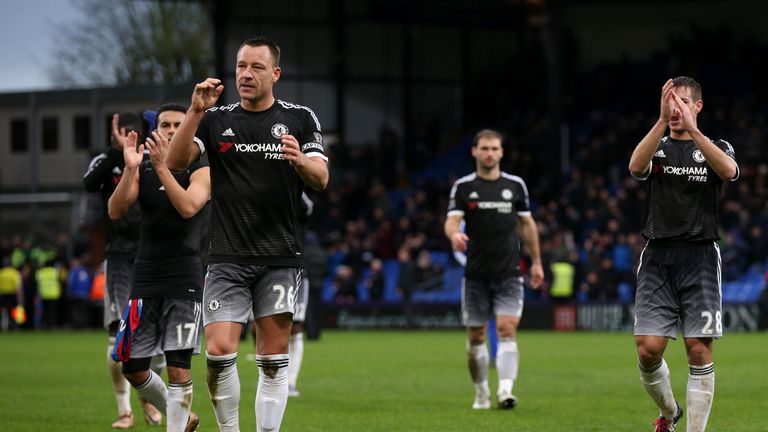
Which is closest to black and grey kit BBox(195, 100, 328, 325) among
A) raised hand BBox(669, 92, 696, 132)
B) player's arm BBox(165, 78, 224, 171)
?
player's arm BBox(165, 78, 224, 171)

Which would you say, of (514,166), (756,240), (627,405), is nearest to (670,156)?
(627,405)

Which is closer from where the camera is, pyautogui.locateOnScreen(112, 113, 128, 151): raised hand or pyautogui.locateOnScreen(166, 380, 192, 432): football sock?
pyautogui.locateOnScreen(166, 380, 192, 432): football sock

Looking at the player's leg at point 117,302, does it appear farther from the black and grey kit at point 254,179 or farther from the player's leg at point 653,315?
the player's leg at point 653,315

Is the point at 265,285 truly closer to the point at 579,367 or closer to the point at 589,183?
the point at 579,367

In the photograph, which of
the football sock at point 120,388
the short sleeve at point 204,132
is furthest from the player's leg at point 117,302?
the short sleeve at point 204,132

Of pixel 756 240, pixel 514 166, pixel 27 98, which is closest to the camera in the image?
pixel 756 240

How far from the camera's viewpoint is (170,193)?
8266 mm

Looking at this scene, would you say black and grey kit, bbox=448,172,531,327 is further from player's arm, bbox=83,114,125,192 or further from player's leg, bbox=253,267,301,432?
player's leg, bbox=253,267,301,432

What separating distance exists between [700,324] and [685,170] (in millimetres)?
1073

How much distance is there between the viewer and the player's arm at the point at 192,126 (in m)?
7.70

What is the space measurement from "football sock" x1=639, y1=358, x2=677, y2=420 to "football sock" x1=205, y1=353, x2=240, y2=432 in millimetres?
2977

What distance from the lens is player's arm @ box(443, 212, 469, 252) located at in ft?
40.3

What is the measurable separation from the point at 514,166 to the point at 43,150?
66.1 ft

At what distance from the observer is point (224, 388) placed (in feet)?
26.6
